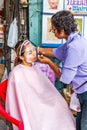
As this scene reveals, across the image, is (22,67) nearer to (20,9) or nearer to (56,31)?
(56,31)

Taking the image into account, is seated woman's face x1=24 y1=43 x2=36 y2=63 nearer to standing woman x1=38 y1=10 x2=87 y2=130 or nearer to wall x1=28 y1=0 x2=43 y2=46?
standing woman x1=38 y1=10 x2=87 y2=130

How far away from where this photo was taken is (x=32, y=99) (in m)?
2.71

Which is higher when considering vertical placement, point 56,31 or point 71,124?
point 56,31

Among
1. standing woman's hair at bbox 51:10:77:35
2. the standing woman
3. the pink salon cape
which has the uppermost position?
standing woman's hair at bbox 51:10:77:35

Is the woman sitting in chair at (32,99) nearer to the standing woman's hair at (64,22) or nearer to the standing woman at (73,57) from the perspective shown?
the standing woman at (73,57)

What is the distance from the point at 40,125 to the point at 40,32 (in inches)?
53.4

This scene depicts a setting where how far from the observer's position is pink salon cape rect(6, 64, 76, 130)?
8.65 feet

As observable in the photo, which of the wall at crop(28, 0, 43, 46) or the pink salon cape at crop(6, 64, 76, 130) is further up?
the wall at crop(28, 0, 43, 46)

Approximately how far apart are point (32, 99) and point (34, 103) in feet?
0.12

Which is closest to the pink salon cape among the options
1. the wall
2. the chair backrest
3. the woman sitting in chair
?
the woman sitting in chair

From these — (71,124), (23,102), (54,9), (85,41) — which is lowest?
(71,124)

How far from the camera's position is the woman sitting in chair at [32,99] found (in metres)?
2.64

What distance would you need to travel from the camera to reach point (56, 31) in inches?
105

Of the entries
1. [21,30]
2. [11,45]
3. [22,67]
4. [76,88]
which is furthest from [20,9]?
[76,88]
